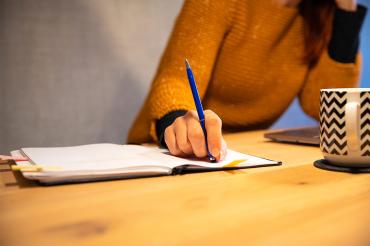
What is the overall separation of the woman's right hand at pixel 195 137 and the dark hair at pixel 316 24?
82cm

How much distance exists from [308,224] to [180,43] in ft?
2.72

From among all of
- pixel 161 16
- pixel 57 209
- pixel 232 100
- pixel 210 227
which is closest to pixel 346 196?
pixel 210 227

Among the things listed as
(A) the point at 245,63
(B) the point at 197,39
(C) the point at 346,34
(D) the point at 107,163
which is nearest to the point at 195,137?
(D) the point at 107,163

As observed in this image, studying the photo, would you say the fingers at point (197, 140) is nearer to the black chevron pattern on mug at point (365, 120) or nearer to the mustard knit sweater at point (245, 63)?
the black chevron pattern on mug at point (365, 120)

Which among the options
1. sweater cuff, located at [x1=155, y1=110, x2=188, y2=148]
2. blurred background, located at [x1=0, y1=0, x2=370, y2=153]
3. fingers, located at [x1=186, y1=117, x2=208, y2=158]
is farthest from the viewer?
blurred background, located at [x1=0, y1=0, x2=370, y2=153]

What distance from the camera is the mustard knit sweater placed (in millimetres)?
1114

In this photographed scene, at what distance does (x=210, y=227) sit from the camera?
13.1 inches

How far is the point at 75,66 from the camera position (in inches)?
50.8

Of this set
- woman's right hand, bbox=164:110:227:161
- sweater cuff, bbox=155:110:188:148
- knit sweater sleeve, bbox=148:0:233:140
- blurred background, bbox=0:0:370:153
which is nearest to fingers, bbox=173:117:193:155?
woman's right hand, bbox=164:110:227:161

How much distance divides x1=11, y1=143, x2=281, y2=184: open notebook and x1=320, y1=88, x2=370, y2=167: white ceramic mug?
9 centimetres

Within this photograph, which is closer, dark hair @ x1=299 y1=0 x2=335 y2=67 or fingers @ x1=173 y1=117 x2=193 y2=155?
fingers @ x1=173 y1=117 x2=193 y2=155

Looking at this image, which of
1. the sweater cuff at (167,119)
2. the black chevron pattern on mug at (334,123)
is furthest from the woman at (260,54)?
the black chevron pattern on mug at (334,123)

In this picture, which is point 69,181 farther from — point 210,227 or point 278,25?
point 278,25

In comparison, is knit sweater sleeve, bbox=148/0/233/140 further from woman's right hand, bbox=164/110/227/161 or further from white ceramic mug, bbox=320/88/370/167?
white ceramic mug, bbox=320/88/370/167
